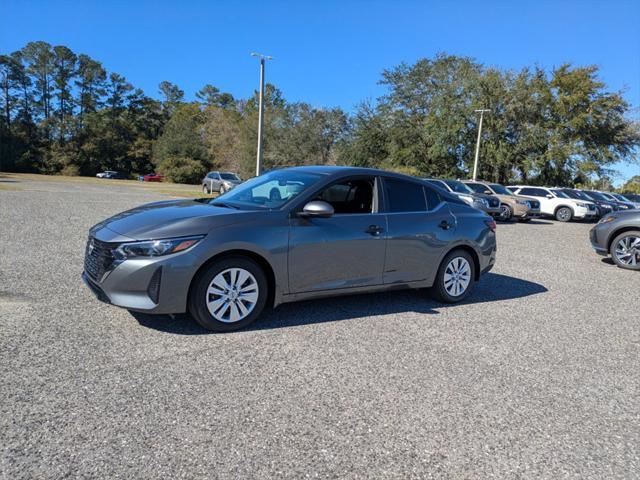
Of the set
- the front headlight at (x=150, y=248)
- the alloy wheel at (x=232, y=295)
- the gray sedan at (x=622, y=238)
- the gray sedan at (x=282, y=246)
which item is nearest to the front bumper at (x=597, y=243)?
the gray sedan at (x=622, y=238)

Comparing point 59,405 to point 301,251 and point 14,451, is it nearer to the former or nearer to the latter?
point 14,451

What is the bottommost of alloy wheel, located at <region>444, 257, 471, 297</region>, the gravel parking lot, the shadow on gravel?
the gravel parking lot

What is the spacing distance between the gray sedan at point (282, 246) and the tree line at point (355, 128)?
118 feet

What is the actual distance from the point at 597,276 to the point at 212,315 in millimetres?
7584

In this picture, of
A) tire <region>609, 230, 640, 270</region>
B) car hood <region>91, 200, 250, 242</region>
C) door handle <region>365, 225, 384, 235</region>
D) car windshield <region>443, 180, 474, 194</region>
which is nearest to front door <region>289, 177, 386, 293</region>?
door handle <region>365, 225, 384, 235</region>

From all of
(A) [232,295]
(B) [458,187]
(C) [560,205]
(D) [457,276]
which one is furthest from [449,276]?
(C) [560,205]

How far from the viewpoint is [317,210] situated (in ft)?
15.1

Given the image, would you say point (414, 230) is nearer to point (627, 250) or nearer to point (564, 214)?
point (627, 250)

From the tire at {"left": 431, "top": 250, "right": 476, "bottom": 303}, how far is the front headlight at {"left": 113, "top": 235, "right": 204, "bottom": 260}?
318cm

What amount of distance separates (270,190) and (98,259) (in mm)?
1852

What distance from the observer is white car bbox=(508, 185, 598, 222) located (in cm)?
2269

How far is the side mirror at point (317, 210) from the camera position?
15.1 feet

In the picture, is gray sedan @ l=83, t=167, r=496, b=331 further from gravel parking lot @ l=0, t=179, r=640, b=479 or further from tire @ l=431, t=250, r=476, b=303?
gravel parking lot @ l=0, t=179, r=640, b=479

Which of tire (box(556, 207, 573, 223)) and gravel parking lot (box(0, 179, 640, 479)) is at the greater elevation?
tire (box(556, 207, 573, 223))
